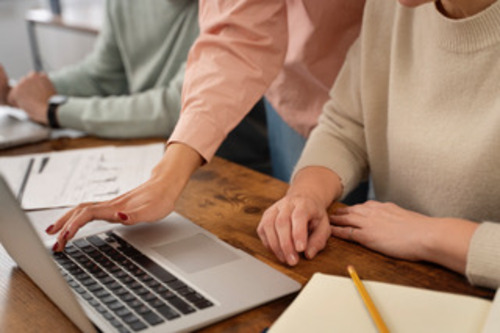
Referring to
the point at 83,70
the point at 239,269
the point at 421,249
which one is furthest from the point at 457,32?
the point at 83,70

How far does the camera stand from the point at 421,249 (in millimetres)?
728

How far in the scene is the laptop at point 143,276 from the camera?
0.58 meters

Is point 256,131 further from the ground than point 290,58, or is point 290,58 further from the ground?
point 290,58

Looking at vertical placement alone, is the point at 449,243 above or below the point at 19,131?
above

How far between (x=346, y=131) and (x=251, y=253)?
373mm

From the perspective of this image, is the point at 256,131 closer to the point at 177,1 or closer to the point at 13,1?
the point at 177,1

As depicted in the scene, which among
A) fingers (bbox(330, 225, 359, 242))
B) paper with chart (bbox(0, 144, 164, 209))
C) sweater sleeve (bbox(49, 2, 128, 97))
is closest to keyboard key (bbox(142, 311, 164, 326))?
fingers (bbox(330, 225, 359, 242))

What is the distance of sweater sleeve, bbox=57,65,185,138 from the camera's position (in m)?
1.37

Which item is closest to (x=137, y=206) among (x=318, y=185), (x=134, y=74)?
(x=318, y=185)

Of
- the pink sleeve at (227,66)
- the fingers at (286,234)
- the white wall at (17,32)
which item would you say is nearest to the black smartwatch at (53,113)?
the pink sleeve at (227,66)

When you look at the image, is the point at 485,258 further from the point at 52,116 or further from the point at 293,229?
the point at 52,116

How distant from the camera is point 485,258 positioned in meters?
0.67

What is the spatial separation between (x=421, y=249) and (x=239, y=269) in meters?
0.23

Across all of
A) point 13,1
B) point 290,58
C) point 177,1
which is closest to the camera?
point 290,58
